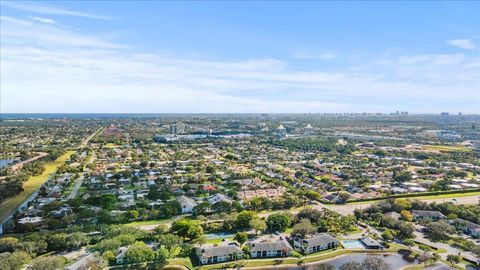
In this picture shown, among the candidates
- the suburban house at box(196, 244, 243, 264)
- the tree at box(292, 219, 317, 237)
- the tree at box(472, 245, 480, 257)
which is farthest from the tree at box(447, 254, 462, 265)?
the suburban house at box(196, 244, 243, 264)

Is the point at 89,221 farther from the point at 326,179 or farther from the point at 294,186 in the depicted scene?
the point at 326,179

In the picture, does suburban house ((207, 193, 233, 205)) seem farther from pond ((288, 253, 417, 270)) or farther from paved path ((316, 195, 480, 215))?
pond ((288, 253, 417, 270))

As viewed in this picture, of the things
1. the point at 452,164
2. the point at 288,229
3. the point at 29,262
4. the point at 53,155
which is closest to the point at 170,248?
the point at 29,262

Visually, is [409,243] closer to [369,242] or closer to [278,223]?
[369,242]

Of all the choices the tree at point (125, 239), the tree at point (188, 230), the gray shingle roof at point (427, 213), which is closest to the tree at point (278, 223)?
the tree at point (188, 230)

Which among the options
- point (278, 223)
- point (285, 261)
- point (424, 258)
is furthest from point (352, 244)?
point (285, 261)
